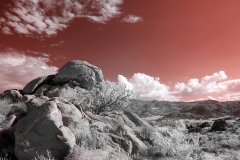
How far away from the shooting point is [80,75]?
19.8 m

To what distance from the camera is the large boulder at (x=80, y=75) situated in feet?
64.6

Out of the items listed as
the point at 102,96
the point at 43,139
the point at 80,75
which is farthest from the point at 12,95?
the point at 43,139

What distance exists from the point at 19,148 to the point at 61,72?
1438 centimetres

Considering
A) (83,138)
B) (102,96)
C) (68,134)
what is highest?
(102,96)

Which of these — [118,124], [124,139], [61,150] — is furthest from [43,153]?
[118,124]

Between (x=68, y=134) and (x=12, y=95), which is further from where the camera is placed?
(x=12, y=95)

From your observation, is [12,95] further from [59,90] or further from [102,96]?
[102,96]

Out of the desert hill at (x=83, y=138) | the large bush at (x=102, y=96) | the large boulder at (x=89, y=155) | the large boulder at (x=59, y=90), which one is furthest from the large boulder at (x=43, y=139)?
the large boulder at (x=59, y=90)

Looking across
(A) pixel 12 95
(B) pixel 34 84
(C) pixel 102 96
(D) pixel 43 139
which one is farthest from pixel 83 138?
(B) pixel 34 84

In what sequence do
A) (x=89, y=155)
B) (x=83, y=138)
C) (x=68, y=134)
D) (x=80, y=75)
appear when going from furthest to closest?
A: 1. (x=80, y=75)
2. (x=83, y=138)
3. (x=68, y=134)
4. (x=89, y=155)

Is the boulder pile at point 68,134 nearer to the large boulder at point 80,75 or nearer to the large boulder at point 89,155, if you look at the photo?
the large boulder at point 89,155

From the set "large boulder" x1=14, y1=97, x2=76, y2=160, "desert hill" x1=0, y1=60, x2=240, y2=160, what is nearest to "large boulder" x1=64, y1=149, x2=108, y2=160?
"desert hill" x1=0, y1=60, x2=240, y2=160

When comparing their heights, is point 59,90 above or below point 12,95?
above

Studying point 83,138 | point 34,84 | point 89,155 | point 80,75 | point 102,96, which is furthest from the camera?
point 80,75
